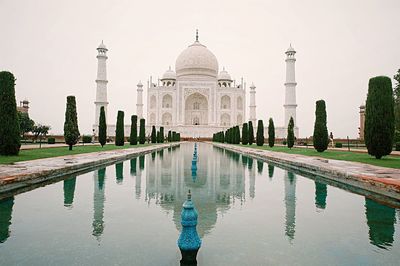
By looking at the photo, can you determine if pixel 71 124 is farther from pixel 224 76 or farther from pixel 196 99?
pixel 224 76

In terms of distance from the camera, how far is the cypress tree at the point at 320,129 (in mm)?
13250

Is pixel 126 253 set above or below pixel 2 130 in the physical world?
below

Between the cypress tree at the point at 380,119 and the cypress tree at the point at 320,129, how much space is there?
336 centimetres

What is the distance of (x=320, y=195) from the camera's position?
4707 mm

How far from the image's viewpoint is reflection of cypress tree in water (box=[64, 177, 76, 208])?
4.05 meters

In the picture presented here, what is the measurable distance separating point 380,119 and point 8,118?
36.2 feet

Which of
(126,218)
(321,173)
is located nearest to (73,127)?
(321,173)

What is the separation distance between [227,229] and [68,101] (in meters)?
12.7

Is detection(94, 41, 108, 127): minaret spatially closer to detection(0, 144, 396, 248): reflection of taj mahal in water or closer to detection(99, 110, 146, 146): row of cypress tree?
detection(99, 110, 146, 146): row of cypress tree

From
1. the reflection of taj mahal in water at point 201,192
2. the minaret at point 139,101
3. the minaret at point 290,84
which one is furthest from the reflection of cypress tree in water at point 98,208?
the minaret at point 139,101

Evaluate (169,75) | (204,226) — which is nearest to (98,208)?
(204,226)

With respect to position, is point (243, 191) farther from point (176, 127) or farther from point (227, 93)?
point (227, 93)

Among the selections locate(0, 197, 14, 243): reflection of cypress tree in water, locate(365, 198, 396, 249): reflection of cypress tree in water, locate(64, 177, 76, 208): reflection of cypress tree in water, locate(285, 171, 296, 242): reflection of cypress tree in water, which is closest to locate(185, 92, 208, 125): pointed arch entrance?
locate(285, 171, 296, 242): reflection of cypress tree in water

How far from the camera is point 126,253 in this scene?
2.30 m
